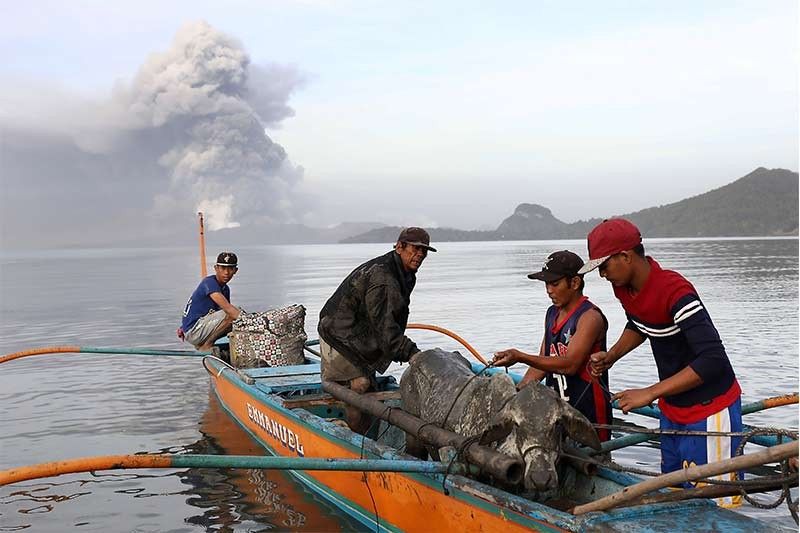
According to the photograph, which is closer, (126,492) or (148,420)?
(126,492)

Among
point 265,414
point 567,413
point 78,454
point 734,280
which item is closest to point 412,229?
point 567,413

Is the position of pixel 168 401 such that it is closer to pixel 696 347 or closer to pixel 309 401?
pixel 309 401

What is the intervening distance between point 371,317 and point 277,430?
8.24 ft

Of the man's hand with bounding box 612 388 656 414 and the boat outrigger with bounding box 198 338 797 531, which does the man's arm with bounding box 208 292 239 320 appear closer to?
the boat outrigger with bounding box 198 338 797 531

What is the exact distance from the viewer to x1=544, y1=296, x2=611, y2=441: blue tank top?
5.45m

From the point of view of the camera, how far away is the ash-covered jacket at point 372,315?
266 inches

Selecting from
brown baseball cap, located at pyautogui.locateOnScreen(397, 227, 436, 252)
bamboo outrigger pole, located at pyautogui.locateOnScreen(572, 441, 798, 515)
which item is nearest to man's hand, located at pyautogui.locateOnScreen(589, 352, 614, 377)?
bamboo outrigger pole, located at pyautogui.locateOnScreen(572, 441, 798, 515)

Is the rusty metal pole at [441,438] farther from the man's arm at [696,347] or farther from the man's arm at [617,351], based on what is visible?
the man's arm at [696,347]

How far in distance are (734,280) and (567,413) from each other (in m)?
37.8

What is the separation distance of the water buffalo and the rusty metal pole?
10cm

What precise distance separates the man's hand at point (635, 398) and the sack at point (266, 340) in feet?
23.9

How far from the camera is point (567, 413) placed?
4.96 meters

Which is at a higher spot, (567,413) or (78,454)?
(567,413)

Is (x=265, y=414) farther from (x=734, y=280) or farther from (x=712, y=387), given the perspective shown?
(x=734, y=280)
